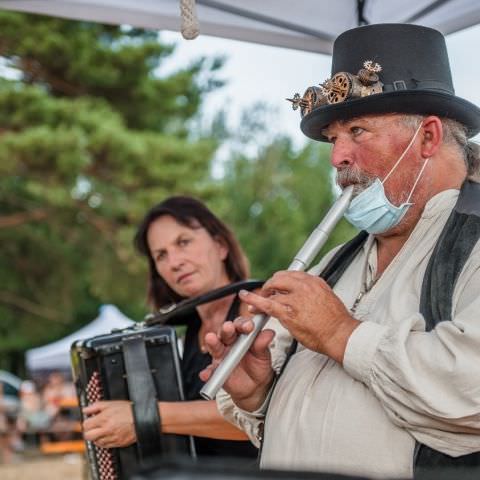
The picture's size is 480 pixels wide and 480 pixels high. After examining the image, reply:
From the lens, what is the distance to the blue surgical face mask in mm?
2365

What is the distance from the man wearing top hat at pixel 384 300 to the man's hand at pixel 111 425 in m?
0.74

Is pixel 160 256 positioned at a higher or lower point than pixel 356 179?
lower

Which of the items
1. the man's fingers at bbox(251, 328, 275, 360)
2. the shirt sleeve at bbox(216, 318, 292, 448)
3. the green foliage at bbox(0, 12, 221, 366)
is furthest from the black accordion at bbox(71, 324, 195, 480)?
the green foliage at bbox(0, 12, 221, 366)

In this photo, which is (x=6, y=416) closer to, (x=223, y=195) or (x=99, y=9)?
(x=223, y=195)

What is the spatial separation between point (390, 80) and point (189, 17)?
0.89m

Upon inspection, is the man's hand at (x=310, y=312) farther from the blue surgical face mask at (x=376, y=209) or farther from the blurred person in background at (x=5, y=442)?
the blurred person in background at (x=5, y=442)

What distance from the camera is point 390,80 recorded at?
2.46m

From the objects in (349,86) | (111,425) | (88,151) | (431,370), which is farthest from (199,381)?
(88,151)

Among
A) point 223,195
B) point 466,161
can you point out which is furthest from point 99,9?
point 223,195

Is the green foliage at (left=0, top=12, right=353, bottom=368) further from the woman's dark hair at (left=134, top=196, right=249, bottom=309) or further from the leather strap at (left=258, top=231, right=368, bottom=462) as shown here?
the leather strap at (left=258, top=231, right=368, bottom=462)

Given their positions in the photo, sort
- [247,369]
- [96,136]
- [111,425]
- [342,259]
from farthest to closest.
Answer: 1. [96,136]
2. [111,425]
3. [342,259]
4. [247,369]

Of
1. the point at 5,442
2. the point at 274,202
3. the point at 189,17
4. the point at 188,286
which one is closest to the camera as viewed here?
the point at 189,17

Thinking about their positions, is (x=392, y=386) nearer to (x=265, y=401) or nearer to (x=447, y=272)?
(x=447, y=272)

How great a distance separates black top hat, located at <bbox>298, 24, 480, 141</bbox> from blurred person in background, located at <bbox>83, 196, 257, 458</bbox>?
4.14 ft
